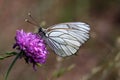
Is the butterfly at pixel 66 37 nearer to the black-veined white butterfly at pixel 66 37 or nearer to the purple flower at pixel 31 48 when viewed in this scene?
the black-veined white butterfly at pixel 66 37

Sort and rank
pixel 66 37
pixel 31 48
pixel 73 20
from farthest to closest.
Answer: pixel 73 20, pixel 66 37, pixel 31 48

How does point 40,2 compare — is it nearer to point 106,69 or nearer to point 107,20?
point 106,69

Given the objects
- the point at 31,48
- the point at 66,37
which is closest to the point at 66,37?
the point at 66,37

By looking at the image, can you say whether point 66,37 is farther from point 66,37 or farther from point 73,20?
point 73,20

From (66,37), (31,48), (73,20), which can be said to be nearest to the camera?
(31,48)

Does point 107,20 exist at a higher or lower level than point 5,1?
lower

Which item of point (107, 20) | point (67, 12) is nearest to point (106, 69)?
point (67, 12)

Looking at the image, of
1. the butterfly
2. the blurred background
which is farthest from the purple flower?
the blurred background
